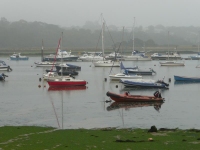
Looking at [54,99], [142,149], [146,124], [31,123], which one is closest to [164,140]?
[142,149]

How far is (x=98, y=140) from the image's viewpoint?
855 inches

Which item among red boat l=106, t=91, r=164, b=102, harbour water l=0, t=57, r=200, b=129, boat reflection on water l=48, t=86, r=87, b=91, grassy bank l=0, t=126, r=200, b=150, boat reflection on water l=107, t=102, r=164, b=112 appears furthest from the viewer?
boat reflection on water l=48, t=86, r=87, b=91

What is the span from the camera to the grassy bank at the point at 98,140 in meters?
19.8

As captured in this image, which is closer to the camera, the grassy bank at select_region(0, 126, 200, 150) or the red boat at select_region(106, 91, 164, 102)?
the grassy bank at select_region(0, 126, 200, 150)

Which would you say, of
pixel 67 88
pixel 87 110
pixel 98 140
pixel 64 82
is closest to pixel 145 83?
pixel 67 88

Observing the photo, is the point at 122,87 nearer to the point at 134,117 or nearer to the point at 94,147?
the point at 134,117

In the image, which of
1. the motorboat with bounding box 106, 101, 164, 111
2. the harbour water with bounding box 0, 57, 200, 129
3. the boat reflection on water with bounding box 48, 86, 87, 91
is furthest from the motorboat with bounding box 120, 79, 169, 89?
the motorboat with bounding box 106, 101, 164, 111

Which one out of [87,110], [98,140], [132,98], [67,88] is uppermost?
[98,140]

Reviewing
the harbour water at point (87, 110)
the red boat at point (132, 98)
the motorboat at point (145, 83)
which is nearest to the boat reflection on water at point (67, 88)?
the harbour water at point (87, 110)

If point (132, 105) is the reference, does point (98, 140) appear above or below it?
above

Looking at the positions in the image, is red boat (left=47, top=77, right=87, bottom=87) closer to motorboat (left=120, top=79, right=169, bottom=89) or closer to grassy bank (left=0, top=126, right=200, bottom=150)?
motorboat (left=120, top=79, right=169, bottom=89)

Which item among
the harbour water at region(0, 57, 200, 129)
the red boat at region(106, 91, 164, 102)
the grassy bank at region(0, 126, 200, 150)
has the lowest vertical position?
the harbour water at region(0, 57, 200, 129)

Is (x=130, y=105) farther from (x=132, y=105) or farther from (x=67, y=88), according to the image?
(x=67, y=88)

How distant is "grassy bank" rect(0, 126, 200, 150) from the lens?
19750 mm
